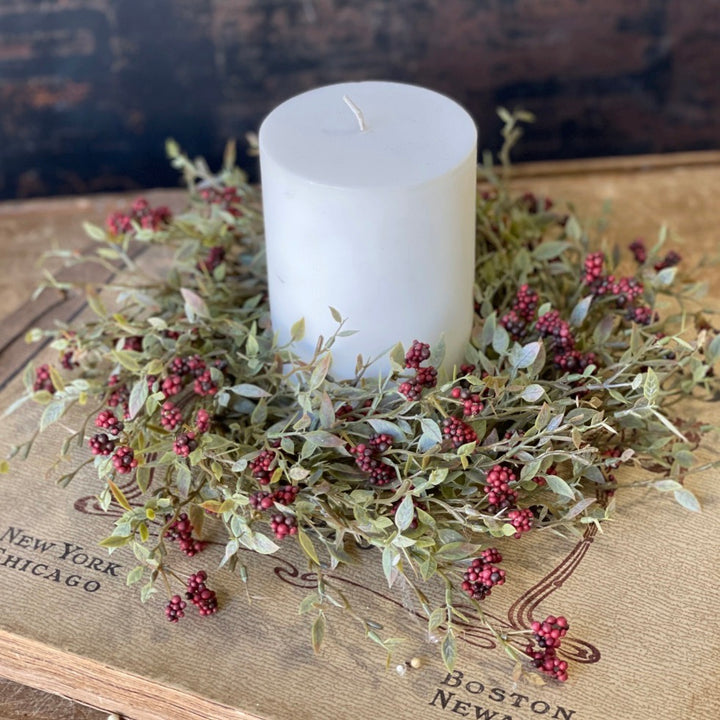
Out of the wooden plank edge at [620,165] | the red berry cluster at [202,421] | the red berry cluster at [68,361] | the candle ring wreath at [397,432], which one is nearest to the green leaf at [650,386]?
the candle ring wreath at [397,432]

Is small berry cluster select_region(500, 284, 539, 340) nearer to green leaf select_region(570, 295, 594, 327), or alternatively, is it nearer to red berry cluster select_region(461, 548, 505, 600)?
green leaf select_region(570, 295, 594, 327)

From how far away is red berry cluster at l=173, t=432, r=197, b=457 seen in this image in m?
0.47

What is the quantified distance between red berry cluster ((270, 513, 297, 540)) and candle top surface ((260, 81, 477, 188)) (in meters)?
0.16

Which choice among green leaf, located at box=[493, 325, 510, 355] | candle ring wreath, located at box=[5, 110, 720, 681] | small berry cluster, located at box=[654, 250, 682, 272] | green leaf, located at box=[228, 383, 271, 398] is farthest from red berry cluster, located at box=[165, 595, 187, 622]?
small berry cluster, located at box=[654, 250, 682, 272]

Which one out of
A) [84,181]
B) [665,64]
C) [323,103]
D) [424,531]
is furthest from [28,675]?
[665,64]

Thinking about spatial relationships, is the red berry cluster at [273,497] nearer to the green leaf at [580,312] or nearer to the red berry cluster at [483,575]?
the red berry cluster at [483,575]

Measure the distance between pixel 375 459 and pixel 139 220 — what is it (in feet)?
0.94

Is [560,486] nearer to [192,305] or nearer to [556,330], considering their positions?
[556,330]

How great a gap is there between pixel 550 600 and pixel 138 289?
329 millimetres

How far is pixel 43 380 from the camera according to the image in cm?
58

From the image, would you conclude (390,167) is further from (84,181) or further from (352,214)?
(84,181)

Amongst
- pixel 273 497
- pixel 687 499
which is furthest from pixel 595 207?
pixel 273 497

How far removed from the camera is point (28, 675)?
19.0 inches

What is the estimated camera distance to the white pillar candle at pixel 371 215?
1.51 ft
